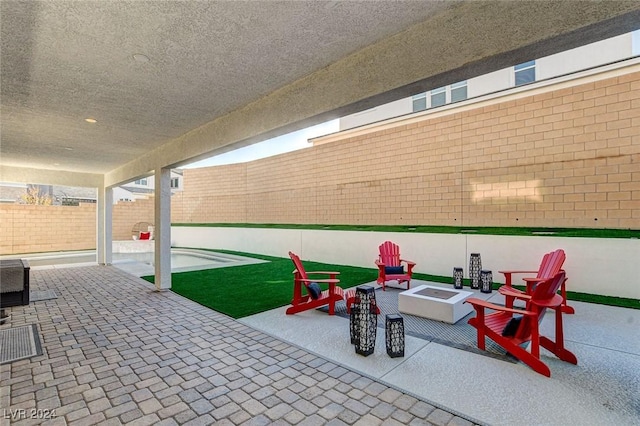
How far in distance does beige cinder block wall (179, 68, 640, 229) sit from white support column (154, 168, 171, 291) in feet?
17.0

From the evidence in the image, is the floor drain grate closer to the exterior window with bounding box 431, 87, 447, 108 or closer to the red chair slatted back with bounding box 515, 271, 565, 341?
the red chair slatted back with bounding box 515, 271, 565, 341

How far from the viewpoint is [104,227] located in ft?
32.2

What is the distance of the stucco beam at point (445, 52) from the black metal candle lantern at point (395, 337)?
2182mm

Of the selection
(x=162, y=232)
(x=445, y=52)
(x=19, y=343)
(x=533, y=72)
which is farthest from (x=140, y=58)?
(x=533, y=72)

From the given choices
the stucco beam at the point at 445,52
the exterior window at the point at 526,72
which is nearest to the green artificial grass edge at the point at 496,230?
the stucco beam at the point at 445,52

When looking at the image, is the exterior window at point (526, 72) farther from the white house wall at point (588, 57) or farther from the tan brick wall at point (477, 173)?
the tan brick wall at point (477, 173)

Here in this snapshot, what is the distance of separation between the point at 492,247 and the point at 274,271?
17.5 feet

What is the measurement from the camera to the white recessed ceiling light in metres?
2.86

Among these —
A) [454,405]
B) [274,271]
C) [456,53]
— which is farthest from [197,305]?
[456,53]

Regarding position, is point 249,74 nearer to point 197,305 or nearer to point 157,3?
point 157,3

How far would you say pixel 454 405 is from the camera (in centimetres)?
234

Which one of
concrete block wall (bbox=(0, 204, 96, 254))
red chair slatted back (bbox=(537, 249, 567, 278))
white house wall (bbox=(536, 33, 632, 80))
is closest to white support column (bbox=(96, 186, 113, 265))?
concrete block wall (bbox=(0, 204, 96, 254))

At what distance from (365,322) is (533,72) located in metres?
9.64

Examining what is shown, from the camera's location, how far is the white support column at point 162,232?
20.6ft
